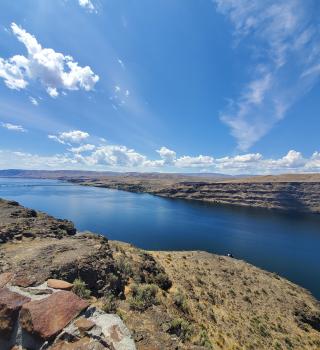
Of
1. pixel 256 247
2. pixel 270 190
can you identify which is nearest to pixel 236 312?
pixel 256 247

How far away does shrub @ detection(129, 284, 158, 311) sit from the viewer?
14366mm

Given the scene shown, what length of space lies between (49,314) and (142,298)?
32.3 ft

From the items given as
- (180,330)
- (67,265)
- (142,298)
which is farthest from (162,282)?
(180,330)

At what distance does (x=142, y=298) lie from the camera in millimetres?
16703

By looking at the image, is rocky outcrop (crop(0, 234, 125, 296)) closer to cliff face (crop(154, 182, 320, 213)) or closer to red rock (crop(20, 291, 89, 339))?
red rock (crop(20, 291, 89, 339))

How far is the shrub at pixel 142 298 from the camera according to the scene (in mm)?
14366

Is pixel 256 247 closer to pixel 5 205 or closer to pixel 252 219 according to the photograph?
pixel 252 219

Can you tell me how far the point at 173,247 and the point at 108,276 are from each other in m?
50.3

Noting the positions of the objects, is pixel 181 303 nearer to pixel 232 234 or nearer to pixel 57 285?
pixel 57 285

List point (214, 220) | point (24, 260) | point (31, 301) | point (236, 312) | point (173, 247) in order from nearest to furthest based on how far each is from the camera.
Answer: point (31, 301) < point (24, 260) < point (236, 312) < point (173, 247) < point (214, 220)

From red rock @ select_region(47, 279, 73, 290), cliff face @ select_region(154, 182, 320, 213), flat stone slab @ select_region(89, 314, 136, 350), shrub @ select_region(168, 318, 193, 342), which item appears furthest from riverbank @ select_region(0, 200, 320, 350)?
cliff face @ select_region(154, 182, 320, 213)

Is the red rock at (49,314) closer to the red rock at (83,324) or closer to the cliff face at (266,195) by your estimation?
the red rock at (83,324)

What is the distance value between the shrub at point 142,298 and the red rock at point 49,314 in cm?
653

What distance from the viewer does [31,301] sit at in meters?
8.52
